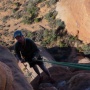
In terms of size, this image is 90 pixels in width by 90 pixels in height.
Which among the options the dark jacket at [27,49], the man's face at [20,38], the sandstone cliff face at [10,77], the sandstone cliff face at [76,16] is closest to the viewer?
the sandstone cliff face at [10,77]

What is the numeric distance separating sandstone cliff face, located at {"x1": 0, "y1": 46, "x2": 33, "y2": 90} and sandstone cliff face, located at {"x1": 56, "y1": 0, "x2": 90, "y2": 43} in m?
6.76

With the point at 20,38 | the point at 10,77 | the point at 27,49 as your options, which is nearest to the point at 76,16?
the point at 27,49

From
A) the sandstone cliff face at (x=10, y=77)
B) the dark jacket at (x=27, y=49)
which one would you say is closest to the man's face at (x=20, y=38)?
the dark jacket at (x=27, y=49)

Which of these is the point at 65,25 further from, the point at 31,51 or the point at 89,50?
the point at 31,51

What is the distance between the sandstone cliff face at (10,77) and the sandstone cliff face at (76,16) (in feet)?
22.2

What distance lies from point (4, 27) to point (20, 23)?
3.68 feet

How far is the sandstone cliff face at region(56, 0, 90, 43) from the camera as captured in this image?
45.3ft

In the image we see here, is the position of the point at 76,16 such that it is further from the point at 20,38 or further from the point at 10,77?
the point at 10,77

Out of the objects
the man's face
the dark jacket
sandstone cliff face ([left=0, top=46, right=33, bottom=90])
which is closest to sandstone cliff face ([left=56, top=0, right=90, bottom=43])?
the dark jacket

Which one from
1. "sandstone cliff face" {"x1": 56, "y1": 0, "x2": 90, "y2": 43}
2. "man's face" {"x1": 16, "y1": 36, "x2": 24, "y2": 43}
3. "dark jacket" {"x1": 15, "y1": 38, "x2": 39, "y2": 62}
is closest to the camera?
"man's face" {"x1": 16, "y1": 36, "x2": 24, "y2": 43}

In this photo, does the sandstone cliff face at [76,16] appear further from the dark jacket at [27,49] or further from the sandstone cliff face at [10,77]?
the sandstone cliff face at [10,77]

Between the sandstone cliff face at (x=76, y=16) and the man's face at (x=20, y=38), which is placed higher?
the man's face at (x=20, y=38)

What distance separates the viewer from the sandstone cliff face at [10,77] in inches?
196

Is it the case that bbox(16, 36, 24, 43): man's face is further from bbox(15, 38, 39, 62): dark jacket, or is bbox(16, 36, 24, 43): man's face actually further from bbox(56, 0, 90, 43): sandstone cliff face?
bbox(56, 0, 90, 43): sandstone cliff face
